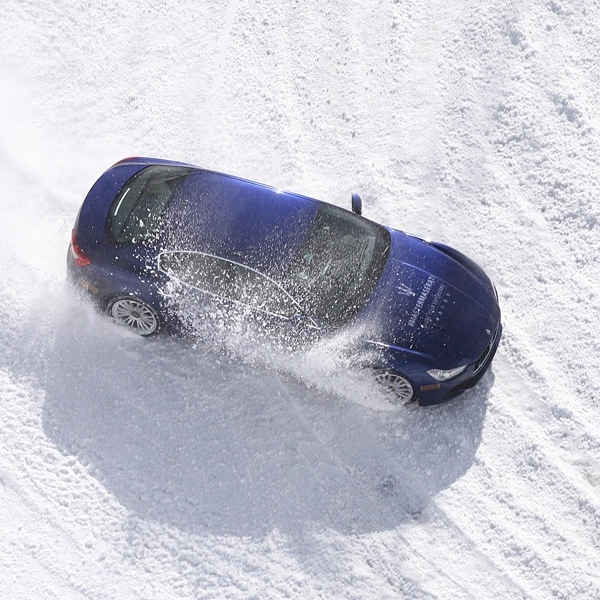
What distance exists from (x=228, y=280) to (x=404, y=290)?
1654mm

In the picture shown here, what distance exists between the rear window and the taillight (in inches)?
12.6

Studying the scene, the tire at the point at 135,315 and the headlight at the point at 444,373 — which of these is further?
the tire at the point at 135,315

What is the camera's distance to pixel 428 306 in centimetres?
689

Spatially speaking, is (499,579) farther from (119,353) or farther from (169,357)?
(119,353)

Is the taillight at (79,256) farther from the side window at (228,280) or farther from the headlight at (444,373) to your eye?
the headlight at (444,373)

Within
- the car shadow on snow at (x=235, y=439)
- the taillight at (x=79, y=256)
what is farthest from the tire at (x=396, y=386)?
the taillight at (x=79, y=256)

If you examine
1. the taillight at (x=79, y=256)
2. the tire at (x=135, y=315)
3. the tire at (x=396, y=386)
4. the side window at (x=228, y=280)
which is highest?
the side window at (x=228, y=280)

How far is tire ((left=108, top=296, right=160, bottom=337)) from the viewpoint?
7.02 m

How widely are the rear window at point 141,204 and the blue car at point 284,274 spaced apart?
0.01 m

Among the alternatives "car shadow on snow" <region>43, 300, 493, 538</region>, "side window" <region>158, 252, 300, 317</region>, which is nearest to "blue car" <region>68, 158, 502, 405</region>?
"side window" <region>158, 252, 300, 317</region>

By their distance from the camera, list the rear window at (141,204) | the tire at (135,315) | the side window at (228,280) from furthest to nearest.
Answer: the tire at (135,315) → the rear window at (141,204) → the side window at (228,280)

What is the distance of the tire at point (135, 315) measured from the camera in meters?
7.02

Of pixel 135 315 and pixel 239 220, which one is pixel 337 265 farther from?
pixel 135 315

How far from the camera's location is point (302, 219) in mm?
6961
